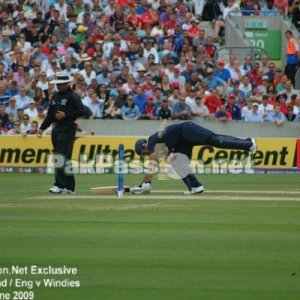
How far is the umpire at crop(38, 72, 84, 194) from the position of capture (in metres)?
20.4

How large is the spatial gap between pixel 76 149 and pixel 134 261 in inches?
645

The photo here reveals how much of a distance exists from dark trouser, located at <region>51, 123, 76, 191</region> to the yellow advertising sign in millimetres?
7940

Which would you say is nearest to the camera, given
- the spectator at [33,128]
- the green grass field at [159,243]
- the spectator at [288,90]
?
the green grass field at [159,243]

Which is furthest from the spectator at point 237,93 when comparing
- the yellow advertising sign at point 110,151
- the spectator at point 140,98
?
the yellow advertising sign at point 110,151

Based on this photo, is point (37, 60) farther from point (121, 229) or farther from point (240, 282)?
point (240, 282)

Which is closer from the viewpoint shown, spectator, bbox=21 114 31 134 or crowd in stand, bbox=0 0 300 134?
spectator, bbox=21 114 31 134

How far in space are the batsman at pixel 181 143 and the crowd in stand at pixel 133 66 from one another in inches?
407

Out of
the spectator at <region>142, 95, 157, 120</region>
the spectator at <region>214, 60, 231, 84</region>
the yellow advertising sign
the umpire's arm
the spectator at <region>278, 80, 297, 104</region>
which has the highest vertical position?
the umpire's arm

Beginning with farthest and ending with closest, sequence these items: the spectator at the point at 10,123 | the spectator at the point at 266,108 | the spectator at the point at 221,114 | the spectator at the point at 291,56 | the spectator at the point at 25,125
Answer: the spectator at the point at 291,56 → the spectator at the point at 266,108 → the spectator at the point at 221,114 → the spectator at the point at 10,123 → the spectator at the point at 25,125

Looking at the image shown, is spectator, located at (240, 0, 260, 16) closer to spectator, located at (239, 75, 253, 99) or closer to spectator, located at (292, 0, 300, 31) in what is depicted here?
spectator, located at (292, 0, 300, 31)

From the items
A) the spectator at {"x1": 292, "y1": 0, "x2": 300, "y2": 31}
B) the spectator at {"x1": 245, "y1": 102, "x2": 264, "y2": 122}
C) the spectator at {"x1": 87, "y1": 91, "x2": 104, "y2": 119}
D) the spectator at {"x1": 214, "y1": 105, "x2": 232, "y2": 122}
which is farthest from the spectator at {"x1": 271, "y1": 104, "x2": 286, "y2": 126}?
the spectator at {"x1": 292, "y1": 0, "x2": 300, "y2": 31}

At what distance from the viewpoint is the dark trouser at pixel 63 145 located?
2059cm

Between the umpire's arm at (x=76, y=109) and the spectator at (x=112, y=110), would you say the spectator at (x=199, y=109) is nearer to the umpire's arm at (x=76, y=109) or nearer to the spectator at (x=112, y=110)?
the spectator at (x=112, y=110)

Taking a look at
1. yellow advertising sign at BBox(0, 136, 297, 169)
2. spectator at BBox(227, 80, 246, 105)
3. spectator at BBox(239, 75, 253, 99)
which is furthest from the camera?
spectator at BBox(239, 75, 253, 99)
